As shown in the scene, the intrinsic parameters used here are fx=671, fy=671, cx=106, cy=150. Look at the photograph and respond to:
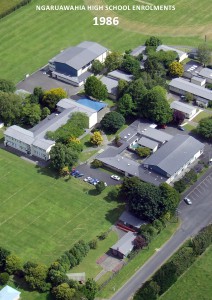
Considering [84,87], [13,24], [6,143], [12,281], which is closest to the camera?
[12,281]

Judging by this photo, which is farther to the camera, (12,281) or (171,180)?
(171,180)

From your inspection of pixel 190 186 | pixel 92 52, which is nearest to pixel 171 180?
pixel 190 186

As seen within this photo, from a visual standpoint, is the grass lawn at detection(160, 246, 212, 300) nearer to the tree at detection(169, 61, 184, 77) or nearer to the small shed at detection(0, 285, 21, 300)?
the small shed at detection(0, 285, 21, 300)

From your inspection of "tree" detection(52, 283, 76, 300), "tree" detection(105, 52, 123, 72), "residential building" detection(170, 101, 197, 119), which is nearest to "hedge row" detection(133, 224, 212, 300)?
"tree" detection(52, 283, 76, 300)

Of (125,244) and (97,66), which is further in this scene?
(97,66)

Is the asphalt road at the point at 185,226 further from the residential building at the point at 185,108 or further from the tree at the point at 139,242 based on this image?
the residential building at the point at 185,108

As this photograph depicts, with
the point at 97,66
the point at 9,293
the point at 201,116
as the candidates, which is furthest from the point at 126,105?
the point at 9,293

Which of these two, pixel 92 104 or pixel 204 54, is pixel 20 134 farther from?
pixel 204 54

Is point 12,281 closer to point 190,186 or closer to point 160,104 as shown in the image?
point 190,186
